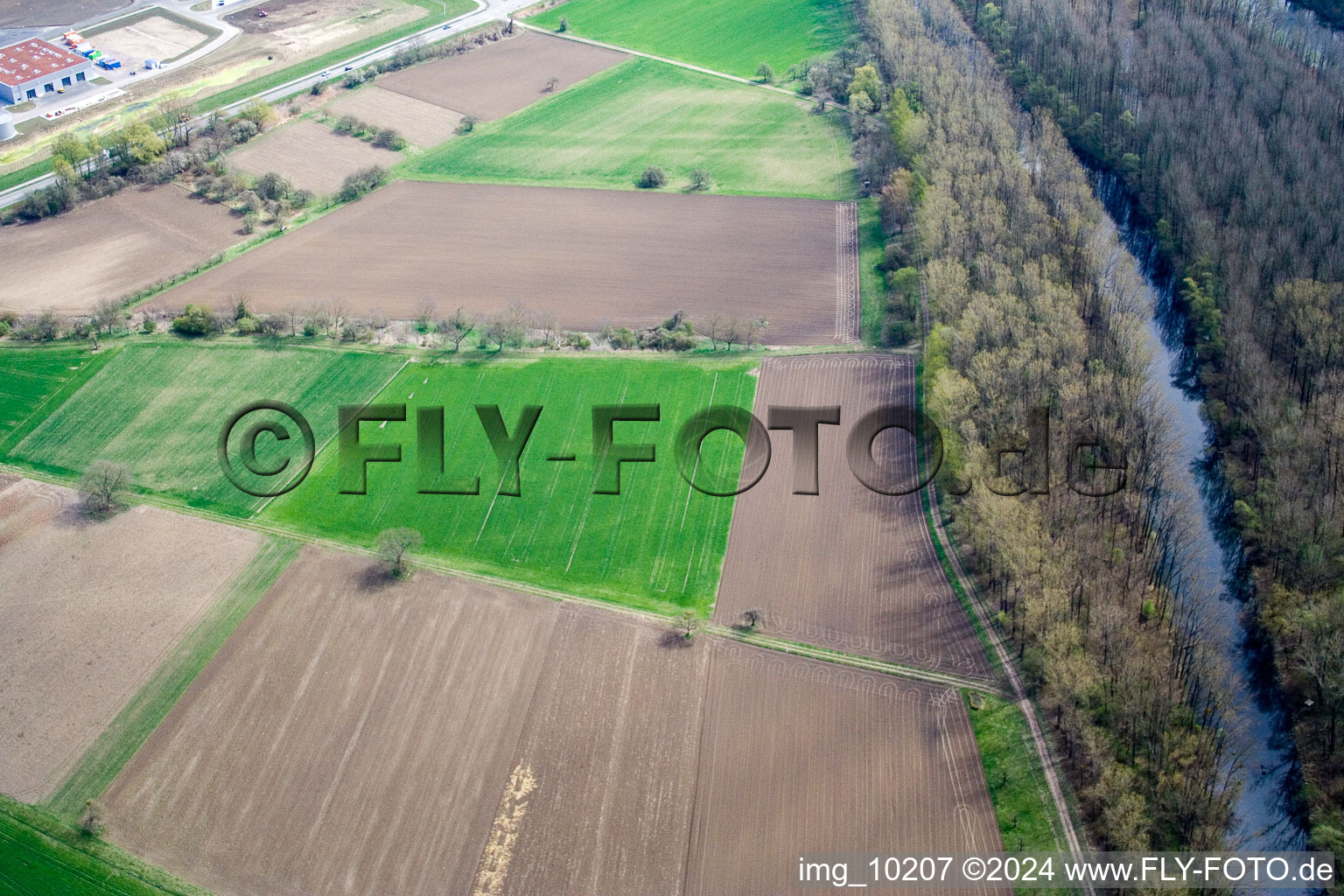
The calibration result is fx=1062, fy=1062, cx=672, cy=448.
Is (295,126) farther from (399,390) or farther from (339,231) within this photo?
(399,390)

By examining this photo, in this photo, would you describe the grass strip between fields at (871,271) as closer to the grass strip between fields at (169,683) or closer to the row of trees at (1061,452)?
the row of trees at (1061,452)

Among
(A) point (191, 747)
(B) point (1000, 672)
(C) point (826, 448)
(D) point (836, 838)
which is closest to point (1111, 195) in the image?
(C) point (826, 448)

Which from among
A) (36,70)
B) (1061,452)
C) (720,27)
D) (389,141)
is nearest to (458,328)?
(389,141)

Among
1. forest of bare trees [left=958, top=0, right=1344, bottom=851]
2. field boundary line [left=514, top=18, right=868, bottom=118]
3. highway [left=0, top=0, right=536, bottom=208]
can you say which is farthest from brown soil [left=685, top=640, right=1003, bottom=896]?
highway [left=0, top=0, right=536, bottom=208]

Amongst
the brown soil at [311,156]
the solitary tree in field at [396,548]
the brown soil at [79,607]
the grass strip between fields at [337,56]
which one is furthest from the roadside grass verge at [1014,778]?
the grass strip between fields at [337,56]

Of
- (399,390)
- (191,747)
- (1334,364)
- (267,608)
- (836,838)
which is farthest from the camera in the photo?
(399,390)
